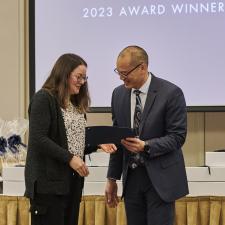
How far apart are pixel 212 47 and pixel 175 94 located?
1.60m

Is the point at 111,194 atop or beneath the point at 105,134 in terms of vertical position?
beneath

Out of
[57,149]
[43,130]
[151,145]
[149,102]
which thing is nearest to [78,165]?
[57,149]

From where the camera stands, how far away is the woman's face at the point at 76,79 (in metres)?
2.39

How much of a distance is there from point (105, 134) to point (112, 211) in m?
1.04

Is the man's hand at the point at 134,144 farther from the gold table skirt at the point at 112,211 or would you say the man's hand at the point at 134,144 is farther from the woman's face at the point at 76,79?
the gold table skirt at the point at 112,211

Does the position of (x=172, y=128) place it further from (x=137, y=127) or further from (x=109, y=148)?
(x=109, y=148)

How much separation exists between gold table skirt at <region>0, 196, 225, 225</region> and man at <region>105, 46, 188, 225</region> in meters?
0.79

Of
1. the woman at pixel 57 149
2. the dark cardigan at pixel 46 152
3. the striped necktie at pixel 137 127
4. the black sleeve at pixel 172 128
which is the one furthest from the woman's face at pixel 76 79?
the black sleeve at pixel 172 128

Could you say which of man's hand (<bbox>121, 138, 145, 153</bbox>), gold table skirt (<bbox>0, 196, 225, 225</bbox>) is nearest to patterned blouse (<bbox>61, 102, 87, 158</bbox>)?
man's hand (<bbox>121, 138, 145, 153</bbox>)

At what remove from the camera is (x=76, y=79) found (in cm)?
239

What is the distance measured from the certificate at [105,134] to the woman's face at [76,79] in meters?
0.19

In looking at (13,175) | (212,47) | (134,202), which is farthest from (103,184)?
(212,47)

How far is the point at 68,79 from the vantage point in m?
2.38

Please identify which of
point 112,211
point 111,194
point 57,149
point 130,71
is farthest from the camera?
point 112,211
